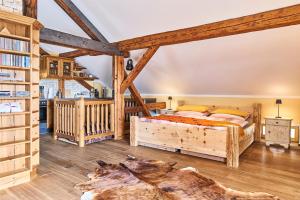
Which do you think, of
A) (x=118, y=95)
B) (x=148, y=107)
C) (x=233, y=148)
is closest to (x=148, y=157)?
(x=233, y=148)

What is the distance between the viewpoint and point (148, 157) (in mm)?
3631

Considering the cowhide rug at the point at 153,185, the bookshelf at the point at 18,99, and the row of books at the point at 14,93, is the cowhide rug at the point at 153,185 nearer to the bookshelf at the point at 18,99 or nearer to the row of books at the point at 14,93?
the bookshelf at the point at 18,99

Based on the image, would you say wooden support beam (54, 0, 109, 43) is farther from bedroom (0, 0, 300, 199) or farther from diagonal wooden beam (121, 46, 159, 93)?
diagonal wooden beam (121, 46, 159, 93)

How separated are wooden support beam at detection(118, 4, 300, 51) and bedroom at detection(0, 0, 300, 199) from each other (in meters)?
0.02

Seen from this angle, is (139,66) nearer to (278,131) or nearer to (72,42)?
(72,42)

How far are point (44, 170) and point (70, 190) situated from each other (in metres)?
0.86

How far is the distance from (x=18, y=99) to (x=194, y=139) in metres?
2.72

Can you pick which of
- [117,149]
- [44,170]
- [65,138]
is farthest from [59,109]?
[44,170]

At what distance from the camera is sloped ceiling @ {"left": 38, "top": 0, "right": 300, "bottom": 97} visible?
131 inches

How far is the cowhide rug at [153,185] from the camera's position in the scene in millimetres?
2237

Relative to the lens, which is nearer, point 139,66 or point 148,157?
point 148,157

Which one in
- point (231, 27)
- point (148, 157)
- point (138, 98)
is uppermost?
point (231, 27)

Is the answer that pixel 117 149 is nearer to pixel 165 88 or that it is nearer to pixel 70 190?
pixel 70 190

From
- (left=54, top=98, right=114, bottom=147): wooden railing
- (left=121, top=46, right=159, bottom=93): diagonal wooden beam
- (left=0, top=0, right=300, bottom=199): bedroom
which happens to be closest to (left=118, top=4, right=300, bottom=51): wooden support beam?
(left=0, top=0, right=300, bottom=199): bedroom
